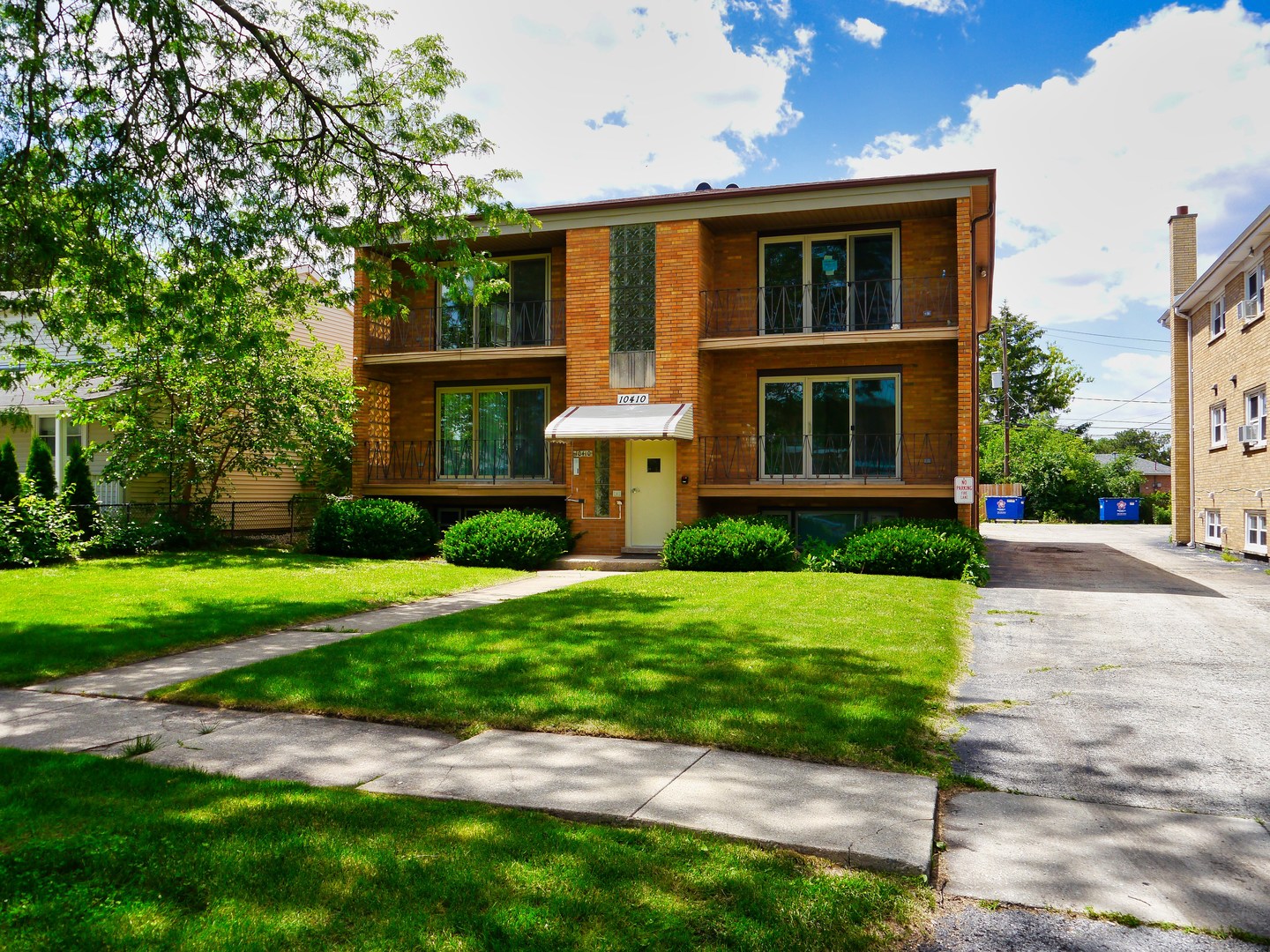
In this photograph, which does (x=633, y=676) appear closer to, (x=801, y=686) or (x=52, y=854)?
(x=801, y=686)

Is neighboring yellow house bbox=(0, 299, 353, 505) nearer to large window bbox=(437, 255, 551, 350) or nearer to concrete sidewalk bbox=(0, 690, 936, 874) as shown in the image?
large window bbox=(437, 255, 551, 350)

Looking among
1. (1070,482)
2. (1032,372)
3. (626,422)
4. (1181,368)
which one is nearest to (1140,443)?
(1032,372)

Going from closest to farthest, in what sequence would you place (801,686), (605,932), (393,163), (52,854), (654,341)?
1. (605,932)
2. (52,854)
3. (801,686)
4. (393,163)
5. (654,341)

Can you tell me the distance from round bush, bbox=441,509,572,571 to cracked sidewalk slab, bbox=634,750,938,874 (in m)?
11.6

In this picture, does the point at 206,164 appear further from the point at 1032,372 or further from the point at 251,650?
the point at 1032,372

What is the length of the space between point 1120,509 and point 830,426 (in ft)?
98.3

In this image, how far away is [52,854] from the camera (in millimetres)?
3578

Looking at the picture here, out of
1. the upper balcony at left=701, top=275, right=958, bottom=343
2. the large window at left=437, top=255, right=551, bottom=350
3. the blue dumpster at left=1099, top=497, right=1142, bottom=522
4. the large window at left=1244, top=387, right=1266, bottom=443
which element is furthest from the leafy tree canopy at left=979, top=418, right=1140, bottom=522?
the large window at left=437, top=255, right=551, bottom=350

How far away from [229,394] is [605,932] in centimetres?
1825

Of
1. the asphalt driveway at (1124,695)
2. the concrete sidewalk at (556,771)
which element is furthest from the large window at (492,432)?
the concrete sidewalk at (556,771)

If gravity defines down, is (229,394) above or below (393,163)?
below

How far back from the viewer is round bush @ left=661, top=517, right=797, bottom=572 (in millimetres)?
15484

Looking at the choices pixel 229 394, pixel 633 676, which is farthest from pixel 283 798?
pixel 229 394

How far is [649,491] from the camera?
18.5 meters
